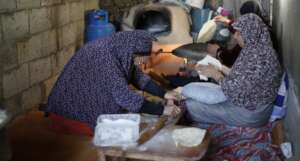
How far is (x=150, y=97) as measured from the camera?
3383mm

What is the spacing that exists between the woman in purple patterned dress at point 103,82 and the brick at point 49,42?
1258 mm

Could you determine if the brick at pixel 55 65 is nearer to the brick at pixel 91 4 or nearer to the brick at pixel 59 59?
the brick at pixel 59 59

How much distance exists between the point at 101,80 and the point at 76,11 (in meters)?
2.56

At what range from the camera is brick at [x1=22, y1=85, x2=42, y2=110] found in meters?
4.18

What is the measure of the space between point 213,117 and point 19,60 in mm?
1899

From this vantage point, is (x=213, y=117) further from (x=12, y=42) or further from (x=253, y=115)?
(x=12, y=42)

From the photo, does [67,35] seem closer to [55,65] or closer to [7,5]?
[55,65]

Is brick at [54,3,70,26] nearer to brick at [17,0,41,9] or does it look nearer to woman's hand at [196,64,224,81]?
brick at [17,0,41,9]

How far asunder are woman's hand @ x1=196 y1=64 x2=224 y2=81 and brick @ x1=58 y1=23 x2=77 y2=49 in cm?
177

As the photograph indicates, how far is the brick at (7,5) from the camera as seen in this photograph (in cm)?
374

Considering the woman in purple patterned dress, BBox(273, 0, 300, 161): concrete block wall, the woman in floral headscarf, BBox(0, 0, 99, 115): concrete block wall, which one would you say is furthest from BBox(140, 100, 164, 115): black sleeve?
BBox(0, 0, 99, 115): concrete block wall

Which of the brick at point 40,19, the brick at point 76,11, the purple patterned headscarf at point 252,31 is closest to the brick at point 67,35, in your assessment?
the brick at point 76,11

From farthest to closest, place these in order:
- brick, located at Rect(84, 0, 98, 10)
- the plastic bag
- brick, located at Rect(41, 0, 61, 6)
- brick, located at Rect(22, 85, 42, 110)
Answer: brick, located at Rect(84, 0, 98, 10) → brick, located at Rect(41, 0, 61, 6) → brick, located at Rect(22, 85, 42, 110) → the plastic bag

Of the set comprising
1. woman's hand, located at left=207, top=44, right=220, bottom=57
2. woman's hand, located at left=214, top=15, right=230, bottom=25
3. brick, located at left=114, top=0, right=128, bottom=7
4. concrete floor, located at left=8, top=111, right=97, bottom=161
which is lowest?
concrete floor, located at left=8, top=111, right=97, bottom=161
